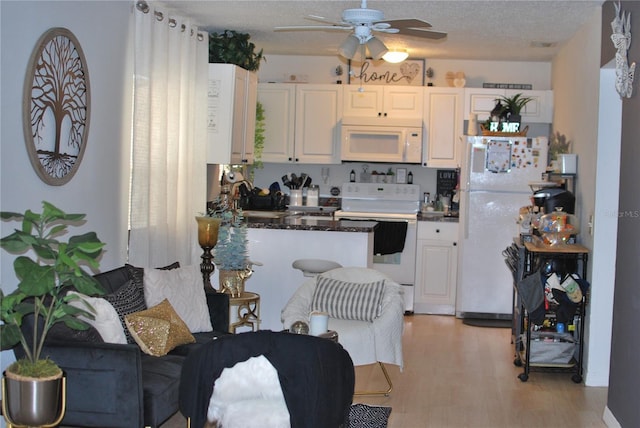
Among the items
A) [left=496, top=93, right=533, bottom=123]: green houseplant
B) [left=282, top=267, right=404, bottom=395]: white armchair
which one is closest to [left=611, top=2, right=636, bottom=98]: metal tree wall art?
[left=282, top=267, right=404, bottom=395]: white armchair

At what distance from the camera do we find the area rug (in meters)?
4.40

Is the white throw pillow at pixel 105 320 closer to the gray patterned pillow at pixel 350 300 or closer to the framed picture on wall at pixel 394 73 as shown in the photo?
the gray patterned pillow at pixel 350 300

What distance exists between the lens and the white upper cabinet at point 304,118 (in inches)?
313

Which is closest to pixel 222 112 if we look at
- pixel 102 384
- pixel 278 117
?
pixel 278 117

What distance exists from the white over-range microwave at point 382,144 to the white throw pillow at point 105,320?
4329 mm

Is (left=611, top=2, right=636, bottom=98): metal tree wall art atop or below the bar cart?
atop

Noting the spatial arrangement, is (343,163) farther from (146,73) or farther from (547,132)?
(146,73)

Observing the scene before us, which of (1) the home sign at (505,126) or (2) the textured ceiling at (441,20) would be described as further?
(1) the home sign at (505,126)

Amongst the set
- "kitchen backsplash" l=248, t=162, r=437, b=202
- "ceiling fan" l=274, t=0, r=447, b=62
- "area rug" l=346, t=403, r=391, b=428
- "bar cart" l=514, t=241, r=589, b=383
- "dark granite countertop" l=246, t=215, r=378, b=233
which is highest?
"ceiling fan" l=274, t=0, r=447, b=62

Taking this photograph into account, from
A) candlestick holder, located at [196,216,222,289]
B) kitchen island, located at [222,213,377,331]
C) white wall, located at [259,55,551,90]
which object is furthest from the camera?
white wall, located at [259,55,551,90]

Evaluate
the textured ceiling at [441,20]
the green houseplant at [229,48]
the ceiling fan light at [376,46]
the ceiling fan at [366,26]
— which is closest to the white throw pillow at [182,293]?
the ceiling fan at [366,26]

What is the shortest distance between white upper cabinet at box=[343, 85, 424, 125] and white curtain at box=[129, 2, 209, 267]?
1.95 m

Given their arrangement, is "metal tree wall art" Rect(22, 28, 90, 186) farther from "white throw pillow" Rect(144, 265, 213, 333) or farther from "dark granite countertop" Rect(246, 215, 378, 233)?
"dark granite countertop" Rect(246, 215, 378, 233)

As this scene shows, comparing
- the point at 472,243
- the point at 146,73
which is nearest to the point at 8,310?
the point at 146,73
